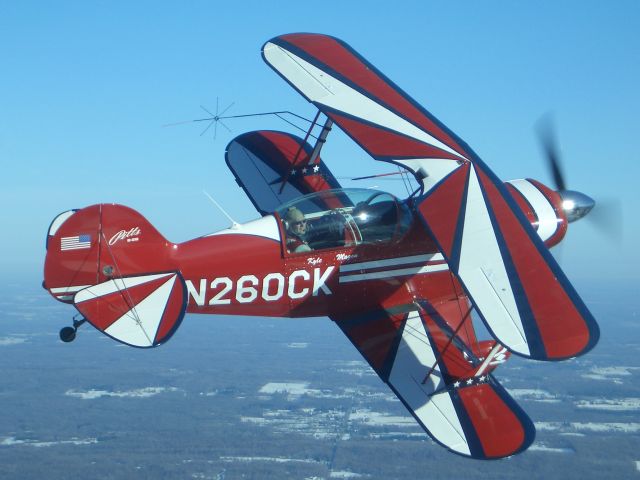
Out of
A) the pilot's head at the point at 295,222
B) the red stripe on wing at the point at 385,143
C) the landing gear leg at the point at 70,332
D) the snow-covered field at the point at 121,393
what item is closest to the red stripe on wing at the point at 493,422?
the pilot's head at the point at 295,222

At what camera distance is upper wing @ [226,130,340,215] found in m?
14.0

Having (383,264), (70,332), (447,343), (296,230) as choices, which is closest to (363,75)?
(296,230)

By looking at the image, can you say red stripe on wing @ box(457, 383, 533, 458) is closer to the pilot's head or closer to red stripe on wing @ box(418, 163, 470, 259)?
red stripe on wing @ box(418, 163, 470, 259)

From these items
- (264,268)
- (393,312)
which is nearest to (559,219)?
(393,312)

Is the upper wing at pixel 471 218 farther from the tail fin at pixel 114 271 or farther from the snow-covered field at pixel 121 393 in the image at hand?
the snow-covered field at pixel 121 393

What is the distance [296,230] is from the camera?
10781mm

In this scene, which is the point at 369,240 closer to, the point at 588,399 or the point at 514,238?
the point at 514,238

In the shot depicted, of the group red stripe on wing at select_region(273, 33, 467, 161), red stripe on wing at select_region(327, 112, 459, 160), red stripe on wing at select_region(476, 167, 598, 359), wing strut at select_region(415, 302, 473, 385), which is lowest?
wing strut at select_region(415, 302, 473, 385)

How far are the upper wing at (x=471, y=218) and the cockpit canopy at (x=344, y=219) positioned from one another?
0.98m

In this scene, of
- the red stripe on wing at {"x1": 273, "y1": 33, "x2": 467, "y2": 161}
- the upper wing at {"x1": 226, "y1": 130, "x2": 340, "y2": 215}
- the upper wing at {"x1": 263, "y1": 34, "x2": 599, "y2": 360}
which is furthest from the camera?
the upper wing at {"x1": 226, "y1": 130, "x2": 340, "y2": 215}

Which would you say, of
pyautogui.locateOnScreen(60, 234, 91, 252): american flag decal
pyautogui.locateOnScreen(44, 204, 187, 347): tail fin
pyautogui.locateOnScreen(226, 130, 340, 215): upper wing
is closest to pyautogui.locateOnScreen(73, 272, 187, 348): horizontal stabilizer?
pyautogui.locateOnScreen(44, 204, 187, 347): tail fin

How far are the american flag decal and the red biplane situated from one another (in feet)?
0.04

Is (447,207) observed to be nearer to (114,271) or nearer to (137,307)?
(137,307)

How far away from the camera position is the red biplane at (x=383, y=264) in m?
9.09
